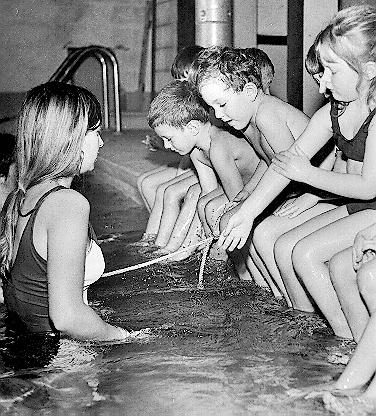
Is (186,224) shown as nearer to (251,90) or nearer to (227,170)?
(227,170)

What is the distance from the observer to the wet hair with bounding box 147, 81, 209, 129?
463cm

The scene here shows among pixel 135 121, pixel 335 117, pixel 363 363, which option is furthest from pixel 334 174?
pixel 135 121

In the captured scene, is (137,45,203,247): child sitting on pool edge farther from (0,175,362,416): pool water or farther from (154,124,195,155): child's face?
(0,175,362,416): pool water

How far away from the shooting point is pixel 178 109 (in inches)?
183

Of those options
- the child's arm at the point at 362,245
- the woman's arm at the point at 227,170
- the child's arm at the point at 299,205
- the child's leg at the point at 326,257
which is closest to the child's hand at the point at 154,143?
the woman's arm at the point at 227,170

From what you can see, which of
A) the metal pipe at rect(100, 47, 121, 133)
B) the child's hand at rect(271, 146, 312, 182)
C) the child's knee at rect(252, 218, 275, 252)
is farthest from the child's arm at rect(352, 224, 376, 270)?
the metal pipe at rect(100, 47, 121, 133)

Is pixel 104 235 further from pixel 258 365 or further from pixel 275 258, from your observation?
pixel 258 365

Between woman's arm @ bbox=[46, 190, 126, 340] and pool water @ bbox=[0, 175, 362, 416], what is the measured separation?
8.5 inches

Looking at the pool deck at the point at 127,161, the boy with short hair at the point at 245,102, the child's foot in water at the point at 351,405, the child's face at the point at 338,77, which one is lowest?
the pool deck at the point at 127,161

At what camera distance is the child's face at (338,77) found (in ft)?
10.4

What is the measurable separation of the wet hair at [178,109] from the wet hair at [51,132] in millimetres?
1682

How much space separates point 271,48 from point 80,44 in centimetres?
734

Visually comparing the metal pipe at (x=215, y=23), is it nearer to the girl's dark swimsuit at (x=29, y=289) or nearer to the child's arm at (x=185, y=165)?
the child's arm at (x=185, y=165)

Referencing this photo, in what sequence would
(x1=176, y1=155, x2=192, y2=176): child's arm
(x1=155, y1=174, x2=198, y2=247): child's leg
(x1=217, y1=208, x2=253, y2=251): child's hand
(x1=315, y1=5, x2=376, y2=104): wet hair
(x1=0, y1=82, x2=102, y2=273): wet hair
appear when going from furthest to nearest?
(x1=176, y1=155, x2=192, y2=176): child's arm, (x1=155, y1=174, x2=198, y2=247): child's leg, (x1=217, y1=208, x2=253, y2=251): child's hand, (x1=315, y1=5, x2=376, y2=104): wet hair, (x1=0, y1=82, x2=102, y2=273): wet hair
